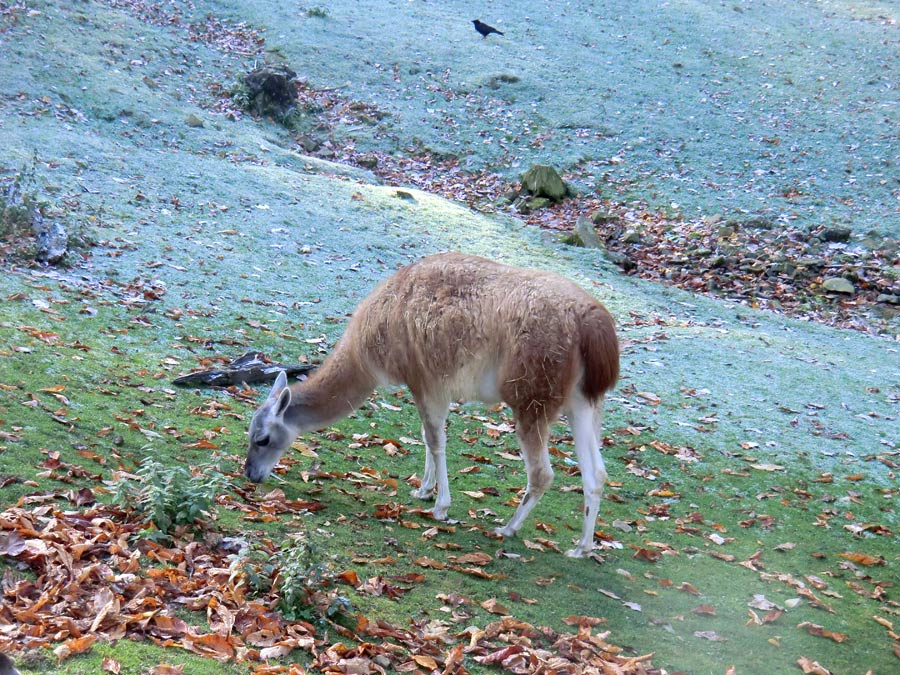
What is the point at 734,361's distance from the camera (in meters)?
11.0

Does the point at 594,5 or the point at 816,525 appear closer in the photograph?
the point at 816,525

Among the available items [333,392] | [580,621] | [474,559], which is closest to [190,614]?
[474,559]

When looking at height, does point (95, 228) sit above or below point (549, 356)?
below

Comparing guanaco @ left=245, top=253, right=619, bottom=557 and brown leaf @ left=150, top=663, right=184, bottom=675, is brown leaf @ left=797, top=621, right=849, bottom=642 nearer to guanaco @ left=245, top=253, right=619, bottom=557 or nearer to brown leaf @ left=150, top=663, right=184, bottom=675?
guanaco @ left=245, top=253, right=619, bottom=557

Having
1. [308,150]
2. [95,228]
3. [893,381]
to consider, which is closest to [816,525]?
[893,381]

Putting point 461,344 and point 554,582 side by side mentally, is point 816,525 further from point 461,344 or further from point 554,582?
point 461,344

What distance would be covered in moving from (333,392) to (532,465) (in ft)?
5.81

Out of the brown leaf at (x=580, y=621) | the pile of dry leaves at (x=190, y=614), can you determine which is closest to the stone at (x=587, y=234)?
the brown leaf at (x=580, y=621)

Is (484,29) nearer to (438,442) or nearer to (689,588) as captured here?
(438,442)

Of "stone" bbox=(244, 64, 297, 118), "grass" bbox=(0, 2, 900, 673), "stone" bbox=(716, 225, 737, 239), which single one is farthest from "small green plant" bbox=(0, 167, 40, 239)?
"stone" bbox=(716, 225, 737, 239)

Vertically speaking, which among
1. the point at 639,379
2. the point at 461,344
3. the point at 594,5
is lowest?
the point at 639,379

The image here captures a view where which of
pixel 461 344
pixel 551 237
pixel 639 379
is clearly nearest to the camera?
pixel 461 344

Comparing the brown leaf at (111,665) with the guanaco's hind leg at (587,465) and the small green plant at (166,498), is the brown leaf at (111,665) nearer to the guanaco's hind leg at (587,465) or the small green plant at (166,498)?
the small green plant at (166,498)

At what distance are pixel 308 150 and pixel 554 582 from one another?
1534 cm
